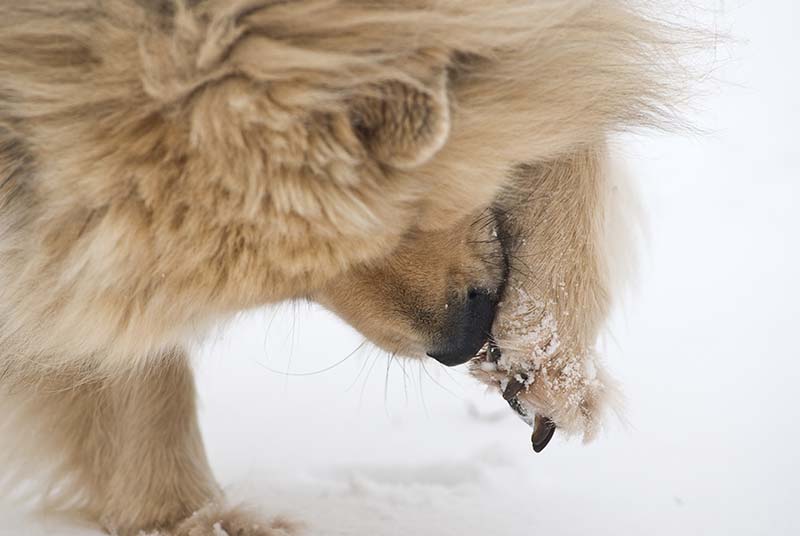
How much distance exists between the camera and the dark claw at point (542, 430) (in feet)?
5.79

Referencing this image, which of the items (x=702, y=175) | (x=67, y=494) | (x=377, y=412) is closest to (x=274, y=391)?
(x=377, y=412)

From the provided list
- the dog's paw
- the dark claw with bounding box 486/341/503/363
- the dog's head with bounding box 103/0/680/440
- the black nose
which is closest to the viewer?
the dog's head with bounding box 103/0/680/440

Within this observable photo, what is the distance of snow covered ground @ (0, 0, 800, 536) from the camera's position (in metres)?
1.93

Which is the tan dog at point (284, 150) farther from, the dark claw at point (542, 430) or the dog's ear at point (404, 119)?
the dark claw at point (542, 430)

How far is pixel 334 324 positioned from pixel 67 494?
3.85 feet

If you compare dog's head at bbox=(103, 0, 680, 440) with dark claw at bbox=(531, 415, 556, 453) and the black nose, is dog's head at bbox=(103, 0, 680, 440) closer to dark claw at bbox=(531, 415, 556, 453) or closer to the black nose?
the black nose

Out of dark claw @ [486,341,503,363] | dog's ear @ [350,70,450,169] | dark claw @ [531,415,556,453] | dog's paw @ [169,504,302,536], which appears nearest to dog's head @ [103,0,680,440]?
dog's ear @ [350,70,450,169]

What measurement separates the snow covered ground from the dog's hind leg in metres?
0.09

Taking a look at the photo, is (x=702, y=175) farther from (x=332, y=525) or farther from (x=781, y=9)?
(x=332, y=525)

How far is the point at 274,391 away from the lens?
271 cm

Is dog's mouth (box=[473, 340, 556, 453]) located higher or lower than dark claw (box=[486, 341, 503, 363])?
lower

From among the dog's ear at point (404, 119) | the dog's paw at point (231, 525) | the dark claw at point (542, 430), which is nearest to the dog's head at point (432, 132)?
the dog's ear at point (404, 119)

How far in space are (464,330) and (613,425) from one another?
3.06 ft

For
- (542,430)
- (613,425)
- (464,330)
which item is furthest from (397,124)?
Result: (613,425)
